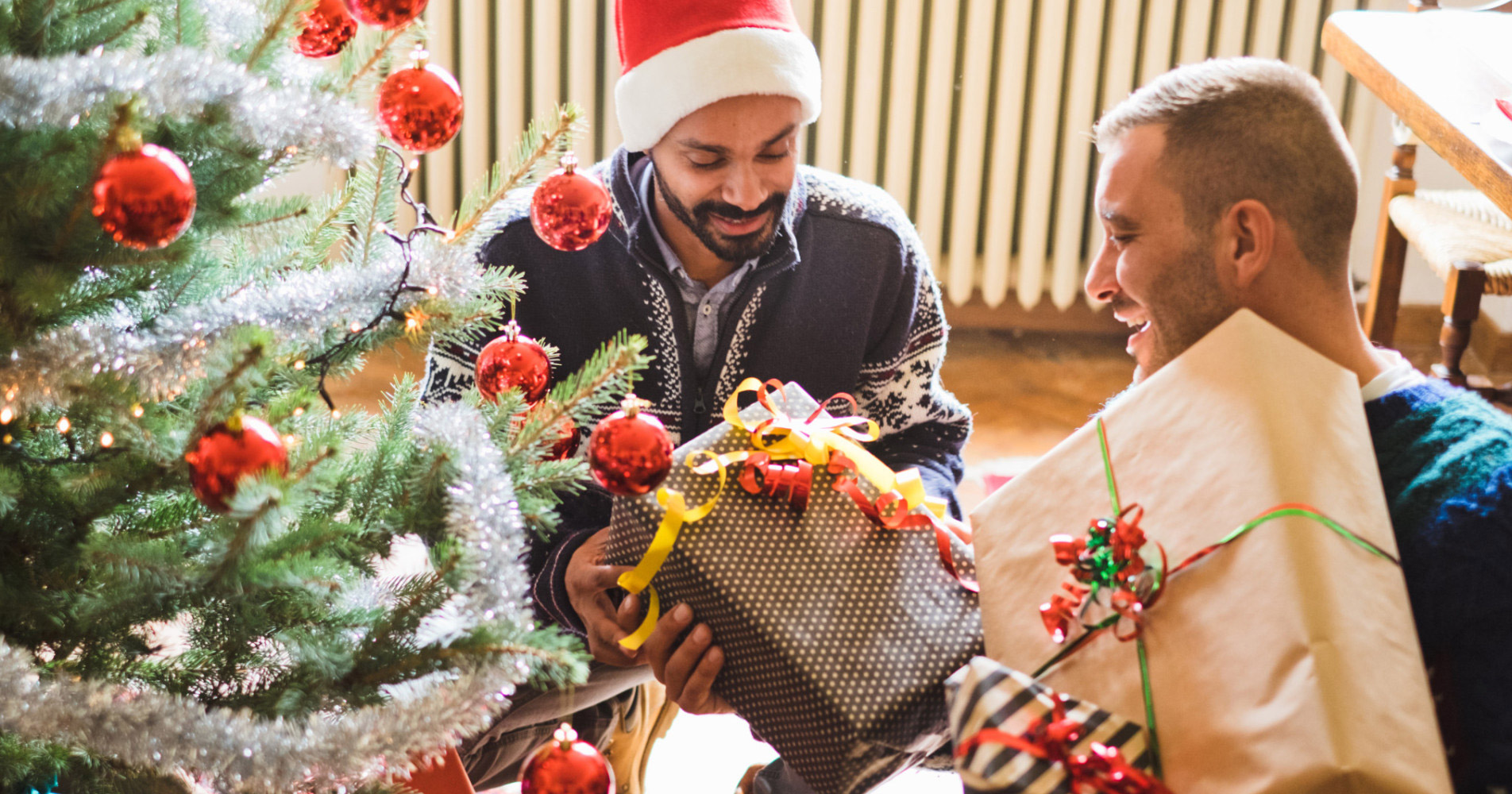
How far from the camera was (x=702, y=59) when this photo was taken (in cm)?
136

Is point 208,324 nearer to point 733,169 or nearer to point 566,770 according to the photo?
point 566,770

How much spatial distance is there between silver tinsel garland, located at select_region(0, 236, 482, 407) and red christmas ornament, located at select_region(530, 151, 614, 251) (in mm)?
82

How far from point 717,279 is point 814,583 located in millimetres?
592

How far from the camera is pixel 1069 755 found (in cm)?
78

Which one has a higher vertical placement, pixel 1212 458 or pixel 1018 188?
pixel 1212 458

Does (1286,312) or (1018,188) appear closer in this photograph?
(1286,312)

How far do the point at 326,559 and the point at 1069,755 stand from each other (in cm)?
51

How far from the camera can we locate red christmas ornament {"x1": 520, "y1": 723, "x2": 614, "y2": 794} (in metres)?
0.84

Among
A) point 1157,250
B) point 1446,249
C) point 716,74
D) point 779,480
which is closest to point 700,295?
point 716,74

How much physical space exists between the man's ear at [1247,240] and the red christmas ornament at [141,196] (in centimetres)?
80

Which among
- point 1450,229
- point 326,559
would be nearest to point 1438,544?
point 326,559

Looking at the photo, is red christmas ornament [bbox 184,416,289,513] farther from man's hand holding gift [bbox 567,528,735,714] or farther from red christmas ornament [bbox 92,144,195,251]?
man's hand holding gift [bbox 567,528,735,714]

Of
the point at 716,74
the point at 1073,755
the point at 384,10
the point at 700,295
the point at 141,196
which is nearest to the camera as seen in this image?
the point at 141,196

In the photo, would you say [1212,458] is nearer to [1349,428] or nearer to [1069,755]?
[1349,428]
